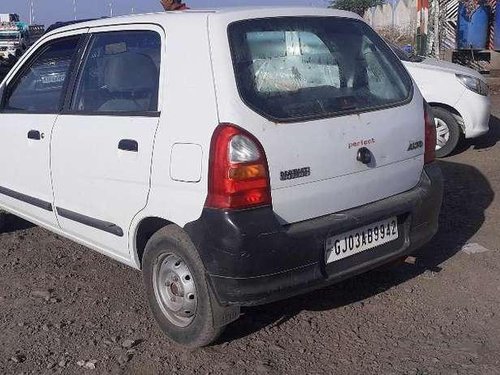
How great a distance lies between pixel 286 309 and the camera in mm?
3828

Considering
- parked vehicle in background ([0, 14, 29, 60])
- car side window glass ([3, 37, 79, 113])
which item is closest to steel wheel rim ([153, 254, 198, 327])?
car side window glass ([3, 37, 79, 113])

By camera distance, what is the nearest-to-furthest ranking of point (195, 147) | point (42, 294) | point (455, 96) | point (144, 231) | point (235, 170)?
point (235, 170) → point (195, 147) → point (144, 231) → point (42, 294) → point (455, 96)

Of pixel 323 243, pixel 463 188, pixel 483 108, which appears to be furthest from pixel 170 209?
pixel 483 108

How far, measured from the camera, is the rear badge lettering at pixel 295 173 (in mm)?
3009

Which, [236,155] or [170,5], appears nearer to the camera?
A: [236,155]

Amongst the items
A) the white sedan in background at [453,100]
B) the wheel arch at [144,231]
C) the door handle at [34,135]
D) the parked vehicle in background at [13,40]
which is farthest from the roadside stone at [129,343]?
the parked vehicle in background at [13,40]

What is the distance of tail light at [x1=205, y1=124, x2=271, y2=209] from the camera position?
2918 millimetres

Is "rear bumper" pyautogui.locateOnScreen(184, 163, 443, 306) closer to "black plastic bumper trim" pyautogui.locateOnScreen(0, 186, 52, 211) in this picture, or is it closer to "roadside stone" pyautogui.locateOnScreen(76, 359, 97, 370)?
"roadside stone" pyautogui.locateOnScreen(76, 359, 97, 370)

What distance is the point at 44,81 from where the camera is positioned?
14.7ft

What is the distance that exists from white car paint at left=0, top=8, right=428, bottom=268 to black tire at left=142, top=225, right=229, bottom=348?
0.38ft

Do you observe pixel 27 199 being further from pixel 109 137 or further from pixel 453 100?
pixel 453 100

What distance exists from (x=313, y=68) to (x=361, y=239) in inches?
38.0

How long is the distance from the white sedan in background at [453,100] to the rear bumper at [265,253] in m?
4.75

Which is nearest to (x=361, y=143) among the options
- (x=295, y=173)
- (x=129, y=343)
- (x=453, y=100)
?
(x=295, y=173)
